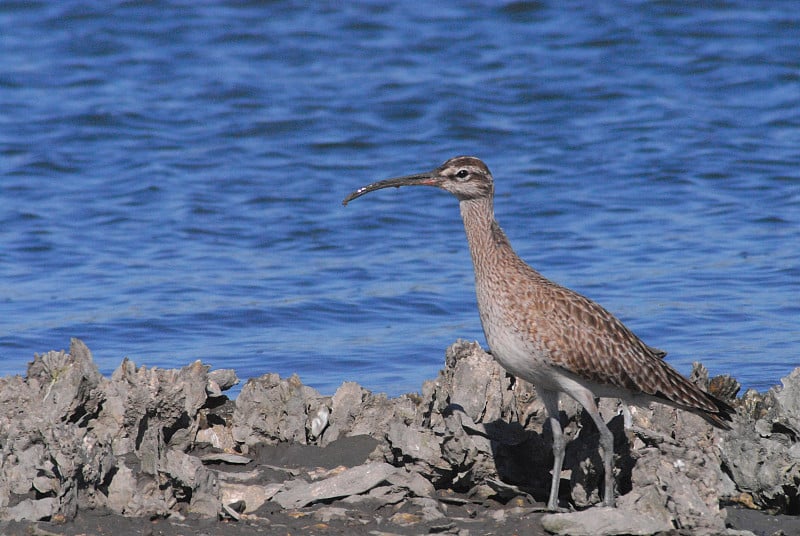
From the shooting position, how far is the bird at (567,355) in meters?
6.88

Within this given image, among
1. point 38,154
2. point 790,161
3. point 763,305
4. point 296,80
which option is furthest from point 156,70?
point 763,305

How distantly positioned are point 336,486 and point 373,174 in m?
11.0

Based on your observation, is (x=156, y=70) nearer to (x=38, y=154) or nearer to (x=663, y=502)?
(x=38, y=154)

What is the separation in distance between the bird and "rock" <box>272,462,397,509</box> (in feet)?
3.19

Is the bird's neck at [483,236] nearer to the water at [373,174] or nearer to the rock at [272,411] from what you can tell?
the rock at [272,411]

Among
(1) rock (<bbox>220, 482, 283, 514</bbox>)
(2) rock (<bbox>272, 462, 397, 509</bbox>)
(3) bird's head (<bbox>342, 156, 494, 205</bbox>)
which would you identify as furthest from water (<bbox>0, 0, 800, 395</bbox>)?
(1) rock (<bbox>220, 482, 283, 514</bbox>)

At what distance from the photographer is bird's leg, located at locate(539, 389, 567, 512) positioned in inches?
267

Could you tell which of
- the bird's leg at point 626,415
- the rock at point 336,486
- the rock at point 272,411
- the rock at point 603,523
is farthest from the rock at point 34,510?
the bird's leg at point 626,415

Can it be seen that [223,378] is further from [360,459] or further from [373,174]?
[373,174]

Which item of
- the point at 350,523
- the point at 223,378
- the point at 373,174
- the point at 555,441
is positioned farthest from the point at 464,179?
the point at 373,174

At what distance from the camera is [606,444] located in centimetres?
675

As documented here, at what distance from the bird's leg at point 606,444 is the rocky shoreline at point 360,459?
0.20 m

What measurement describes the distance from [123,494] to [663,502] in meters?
2.86

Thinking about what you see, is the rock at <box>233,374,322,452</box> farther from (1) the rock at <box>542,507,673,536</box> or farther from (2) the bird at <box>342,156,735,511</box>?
(1) the rock at <box>542,507,673,536</box>
